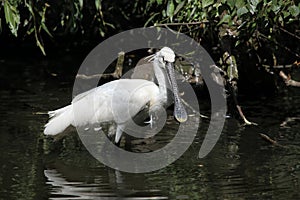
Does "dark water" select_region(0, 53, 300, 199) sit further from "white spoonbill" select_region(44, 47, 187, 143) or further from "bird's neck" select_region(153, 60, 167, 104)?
"bird's neck" select_region(153, 60, 167, 104)

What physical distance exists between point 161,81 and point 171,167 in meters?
1.16

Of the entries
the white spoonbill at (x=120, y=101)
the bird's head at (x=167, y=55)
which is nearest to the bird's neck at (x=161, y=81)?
the white spoonbill at (x=120, y=101)

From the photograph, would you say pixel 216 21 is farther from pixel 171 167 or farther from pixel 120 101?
pixel 171 167

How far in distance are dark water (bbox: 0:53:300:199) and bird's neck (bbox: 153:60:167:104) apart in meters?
0.53

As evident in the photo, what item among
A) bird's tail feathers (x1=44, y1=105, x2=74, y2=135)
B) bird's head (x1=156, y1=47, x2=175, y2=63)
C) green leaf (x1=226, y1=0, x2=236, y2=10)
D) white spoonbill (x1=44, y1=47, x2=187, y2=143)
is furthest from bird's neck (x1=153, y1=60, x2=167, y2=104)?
green leaf (x1=226, y1=0, x2=236, y2=10)

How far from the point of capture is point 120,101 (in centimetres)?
787

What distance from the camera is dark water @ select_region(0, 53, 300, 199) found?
20.4ft

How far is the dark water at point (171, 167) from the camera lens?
20.4 feet

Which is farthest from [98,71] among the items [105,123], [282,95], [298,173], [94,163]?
[298,173]

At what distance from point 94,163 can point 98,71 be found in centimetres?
492

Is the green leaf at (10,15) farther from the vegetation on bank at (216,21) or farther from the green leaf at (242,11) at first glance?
the green leaf at (242,11)

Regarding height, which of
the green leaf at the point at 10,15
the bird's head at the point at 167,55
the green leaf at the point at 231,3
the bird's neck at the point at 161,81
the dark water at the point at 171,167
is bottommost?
the dark water at the point at 171,167

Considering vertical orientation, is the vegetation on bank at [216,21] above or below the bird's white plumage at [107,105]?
above

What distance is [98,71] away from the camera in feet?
39.4
